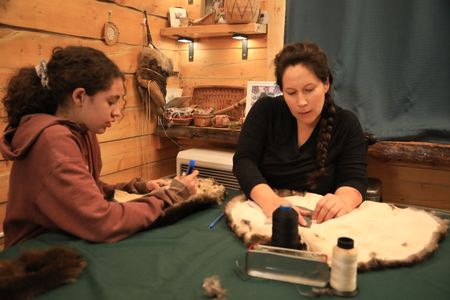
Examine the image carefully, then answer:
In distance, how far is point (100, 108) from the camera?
1173mm

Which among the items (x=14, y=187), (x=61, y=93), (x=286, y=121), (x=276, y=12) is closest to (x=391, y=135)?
(x=286, y=121)

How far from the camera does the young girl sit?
0.98m

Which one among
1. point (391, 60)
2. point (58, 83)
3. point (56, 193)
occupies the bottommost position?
point (56, 193)

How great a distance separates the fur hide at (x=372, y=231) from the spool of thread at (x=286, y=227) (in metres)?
0.08

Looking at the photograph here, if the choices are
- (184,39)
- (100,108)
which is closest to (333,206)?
(100,108)

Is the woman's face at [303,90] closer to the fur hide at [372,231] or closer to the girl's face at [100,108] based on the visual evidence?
the fur hide at [372,231]

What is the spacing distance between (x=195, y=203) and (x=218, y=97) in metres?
1.77

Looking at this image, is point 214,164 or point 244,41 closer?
point 214,164

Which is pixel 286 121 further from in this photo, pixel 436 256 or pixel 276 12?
pixel 276 12

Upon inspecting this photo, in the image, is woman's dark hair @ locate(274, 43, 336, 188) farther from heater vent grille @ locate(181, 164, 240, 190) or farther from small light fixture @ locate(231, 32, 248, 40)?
small light fixture @ locate(231, 32, 248, 40)

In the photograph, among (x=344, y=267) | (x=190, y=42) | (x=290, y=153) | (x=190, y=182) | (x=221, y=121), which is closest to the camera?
(x=344, y=267)

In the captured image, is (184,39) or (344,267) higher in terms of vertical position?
(184,39)

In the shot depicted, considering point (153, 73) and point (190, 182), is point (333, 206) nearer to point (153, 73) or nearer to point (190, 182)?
point (190, 182)

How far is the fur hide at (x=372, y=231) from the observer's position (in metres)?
0.93
